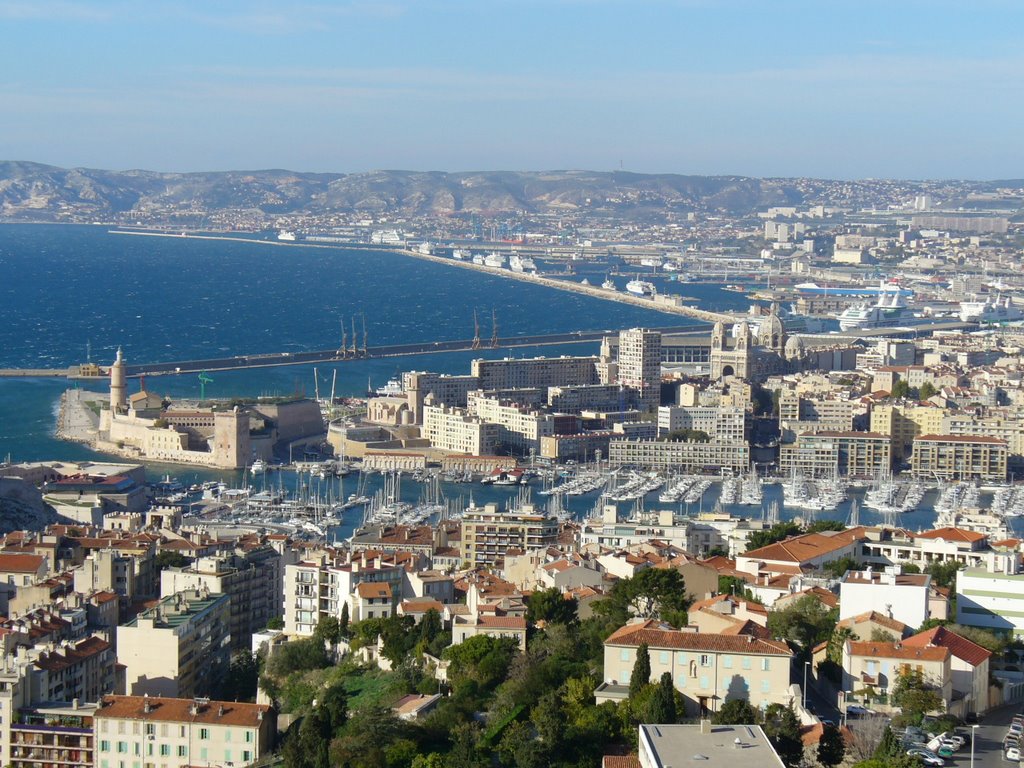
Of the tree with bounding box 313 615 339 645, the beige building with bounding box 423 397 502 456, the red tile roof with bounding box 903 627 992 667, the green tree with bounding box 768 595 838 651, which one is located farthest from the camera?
the beige building with bounding box 423 397 502 456

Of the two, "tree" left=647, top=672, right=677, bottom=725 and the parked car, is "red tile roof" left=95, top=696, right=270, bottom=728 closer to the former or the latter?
"tree" left=647, top=672, right=677, bottom=725

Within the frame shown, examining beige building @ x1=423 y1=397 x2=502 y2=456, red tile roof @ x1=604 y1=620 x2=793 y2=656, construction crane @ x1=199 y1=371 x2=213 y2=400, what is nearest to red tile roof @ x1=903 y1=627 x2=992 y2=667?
red tile roof @ x1=604 y1=620 x2=793 y2=656

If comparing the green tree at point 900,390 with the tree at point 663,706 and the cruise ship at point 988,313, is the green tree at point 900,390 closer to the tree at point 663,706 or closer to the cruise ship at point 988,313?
the cruise ship at point 988,313

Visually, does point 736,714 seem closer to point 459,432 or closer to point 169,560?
point 169,560

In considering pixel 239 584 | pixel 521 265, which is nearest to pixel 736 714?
pixel 239 584

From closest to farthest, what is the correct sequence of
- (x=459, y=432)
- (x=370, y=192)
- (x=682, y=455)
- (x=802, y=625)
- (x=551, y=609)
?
(x=802, y=625)
(x=551, y=609)
(x=682, y=455)
(x=459, y=432)
(x=370, y=192)

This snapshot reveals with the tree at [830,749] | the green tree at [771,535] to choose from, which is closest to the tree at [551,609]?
the tree at [830,749]
